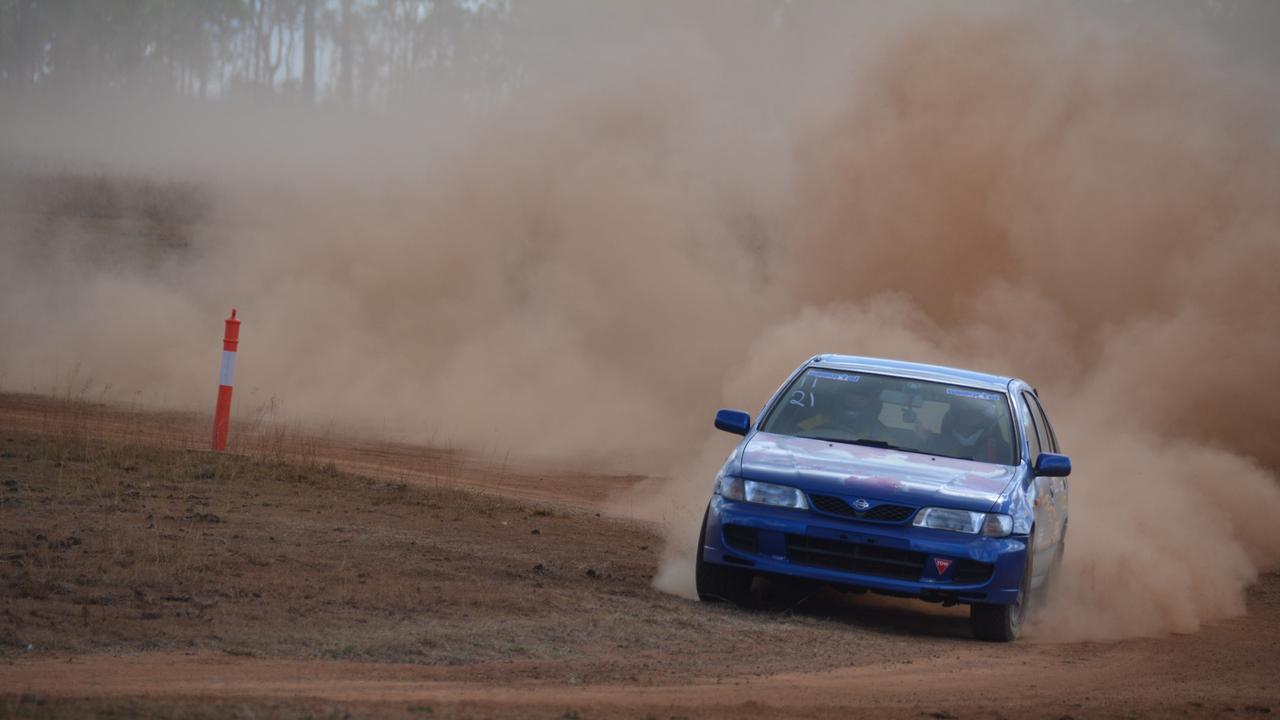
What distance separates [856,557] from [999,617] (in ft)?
3.00

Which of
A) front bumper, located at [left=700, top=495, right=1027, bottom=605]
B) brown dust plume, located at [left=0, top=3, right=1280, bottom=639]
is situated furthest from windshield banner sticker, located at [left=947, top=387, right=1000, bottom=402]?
brown dust plume, located at [left=0, top=3, right=1280, bottom=639]

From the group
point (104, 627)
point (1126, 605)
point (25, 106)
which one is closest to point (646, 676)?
point (104, 627)

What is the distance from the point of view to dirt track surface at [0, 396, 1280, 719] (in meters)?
6.69

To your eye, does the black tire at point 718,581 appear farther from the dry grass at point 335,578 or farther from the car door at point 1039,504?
the car door at point 1039,504

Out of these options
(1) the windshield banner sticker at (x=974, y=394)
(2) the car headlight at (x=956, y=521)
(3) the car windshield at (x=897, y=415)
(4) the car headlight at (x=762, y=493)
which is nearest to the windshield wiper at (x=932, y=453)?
(3) the car windshield at (x=897, y=415)

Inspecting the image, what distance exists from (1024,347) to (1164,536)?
747 cm

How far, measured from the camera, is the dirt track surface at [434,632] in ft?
21.9

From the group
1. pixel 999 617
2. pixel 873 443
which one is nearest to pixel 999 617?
pixel 999 617

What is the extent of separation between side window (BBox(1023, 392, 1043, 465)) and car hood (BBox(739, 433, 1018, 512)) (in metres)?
0.55

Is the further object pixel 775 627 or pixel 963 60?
pixel 963 60

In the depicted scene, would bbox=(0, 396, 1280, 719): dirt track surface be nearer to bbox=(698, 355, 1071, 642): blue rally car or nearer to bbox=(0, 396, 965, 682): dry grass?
bbox=(0, 396, 965, 682): dry grass

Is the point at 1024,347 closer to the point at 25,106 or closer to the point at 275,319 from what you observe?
the point at 275,319

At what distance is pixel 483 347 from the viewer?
79.4 feet

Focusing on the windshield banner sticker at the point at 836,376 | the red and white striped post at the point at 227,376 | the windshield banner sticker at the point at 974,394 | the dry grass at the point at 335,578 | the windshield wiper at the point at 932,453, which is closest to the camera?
the dry grass at the point at 335,578
